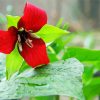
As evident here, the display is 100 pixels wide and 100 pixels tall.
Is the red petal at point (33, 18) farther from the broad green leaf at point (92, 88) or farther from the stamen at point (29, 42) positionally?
the broad green leaf at point (92, 88)

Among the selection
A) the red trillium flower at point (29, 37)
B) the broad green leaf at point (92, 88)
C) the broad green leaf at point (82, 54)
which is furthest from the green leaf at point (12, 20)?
the broad green leaf at point (92, 88)

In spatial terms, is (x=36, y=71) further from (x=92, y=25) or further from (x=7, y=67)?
(x=92, y=25)

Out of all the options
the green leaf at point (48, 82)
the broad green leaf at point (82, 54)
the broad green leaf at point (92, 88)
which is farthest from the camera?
the broad green leaf at point (92, 88)

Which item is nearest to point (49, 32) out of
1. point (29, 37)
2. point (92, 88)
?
point (29, 37)

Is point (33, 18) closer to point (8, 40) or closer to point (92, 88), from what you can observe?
point (8, 40)

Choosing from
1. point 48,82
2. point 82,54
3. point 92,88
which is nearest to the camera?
point 48,82

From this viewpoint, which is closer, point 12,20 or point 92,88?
point 12,20

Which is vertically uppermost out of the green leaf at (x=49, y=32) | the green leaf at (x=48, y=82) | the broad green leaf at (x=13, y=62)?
the green leaf at (x=49, y=32)
